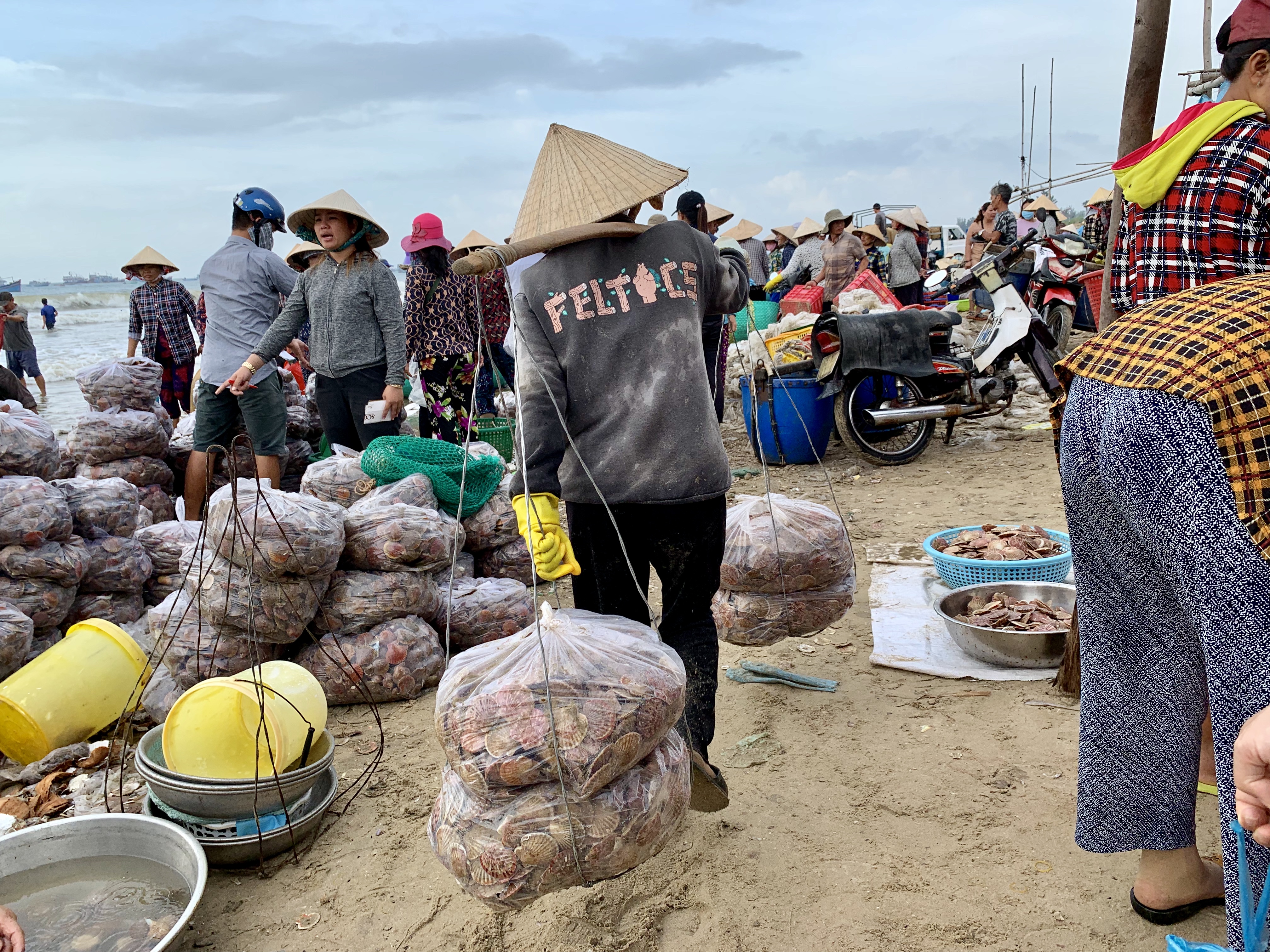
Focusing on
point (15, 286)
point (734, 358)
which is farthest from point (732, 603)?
point (15, 286)

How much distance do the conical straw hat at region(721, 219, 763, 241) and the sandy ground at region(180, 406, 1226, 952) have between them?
971cm

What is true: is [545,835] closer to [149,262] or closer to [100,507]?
[100,507]

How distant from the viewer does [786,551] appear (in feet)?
9.39

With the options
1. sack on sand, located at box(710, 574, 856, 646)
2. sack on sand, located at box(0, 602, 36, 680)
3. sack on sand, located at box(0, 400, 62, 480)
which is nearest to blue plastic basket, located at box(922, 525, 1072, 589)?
sack on sand, located at box(710, 574, 856, 646)

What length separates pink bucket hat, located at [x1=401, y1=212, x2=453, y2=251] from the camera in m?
5.53

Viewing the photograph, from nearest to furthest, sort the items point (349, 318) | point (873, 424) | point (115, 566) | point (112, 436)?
point (115, 566), point (349, 318), point (112, 436), point (873, 424)

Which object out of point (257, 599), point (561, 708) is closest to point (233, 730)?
point (257, 599)

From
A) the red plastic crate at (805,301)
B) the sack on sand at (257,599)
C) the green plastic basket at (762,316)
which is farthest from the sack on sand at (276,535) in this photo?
the green plastic basket at (762,316)

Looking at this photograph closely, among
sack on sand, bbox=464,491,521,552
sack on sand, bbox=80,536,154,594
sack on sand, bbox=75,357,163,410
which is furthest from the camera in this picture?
sack on sand, bbox=75,357,163,410

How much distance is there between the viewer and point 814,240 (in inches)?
417

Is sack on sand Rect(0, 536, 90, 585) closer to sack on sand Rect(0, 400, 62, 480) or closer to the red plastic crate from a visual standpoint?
sack on sand Rect(0, 400, 62, 480)

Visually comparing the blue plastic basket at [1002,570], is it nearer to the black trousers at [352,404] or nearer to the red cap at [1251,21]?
the red cap at [1251,21]

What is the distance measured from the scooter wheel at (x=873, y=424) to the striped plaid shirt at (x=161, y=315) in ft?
15.7

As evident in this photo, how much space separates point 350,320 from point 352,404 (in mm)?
445
